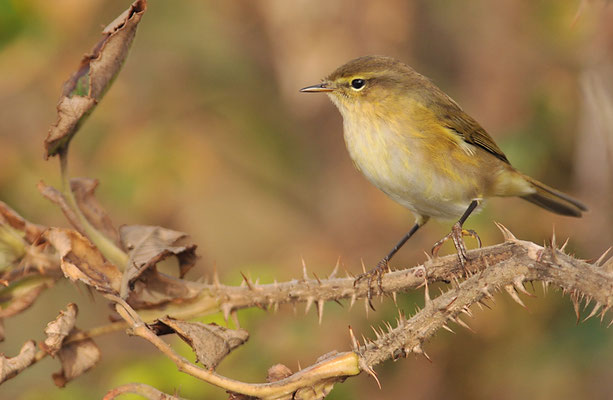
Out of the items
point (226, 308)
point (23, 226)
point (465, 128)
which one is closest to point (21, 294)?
point (23, 226)

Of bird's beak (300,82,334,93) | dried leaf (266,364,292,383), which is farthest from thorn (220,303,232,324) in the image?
bird's beak (300,82,334,93)

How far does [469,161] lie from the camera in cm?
342

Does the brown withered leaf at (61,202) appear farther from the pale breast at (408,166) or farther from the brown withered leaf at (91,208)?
the pale breast at (408,166)

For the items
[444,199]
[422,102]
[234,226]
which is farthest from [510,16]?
[234,226]

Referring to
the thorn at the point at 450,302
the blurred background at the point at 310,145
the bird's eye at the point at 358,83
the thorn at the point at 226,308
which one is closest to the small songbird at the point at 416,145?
the bird's eye at the point at 358,83

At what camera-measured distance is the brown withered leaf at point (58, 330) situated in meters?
1.97

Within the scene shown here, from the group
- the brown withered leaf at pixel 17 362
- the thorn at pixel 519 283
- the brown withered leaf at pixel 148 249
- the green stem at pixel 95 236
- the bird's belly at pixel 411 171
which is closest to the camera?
the thorn at pixel 519 283

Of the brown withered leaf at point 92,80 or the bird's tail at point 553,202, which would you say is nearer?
the brown withered leaf at point 92,80

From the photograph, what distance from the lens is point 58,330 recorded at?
1985mm

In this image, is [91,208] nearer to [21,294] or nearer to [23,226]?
[23,226]

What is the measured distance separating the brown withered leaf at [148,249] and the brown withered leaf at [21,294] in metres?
0.30

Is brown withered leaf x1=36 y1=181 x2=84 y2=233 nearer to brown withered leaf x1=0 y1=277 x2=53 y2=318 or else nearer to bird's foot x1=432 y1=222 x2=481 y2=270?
brown withered leaf x1=0 y1=277 x2=53 y2=318

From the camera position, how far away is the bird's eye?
359cm

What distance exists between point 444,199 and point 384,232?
5.29 ft
